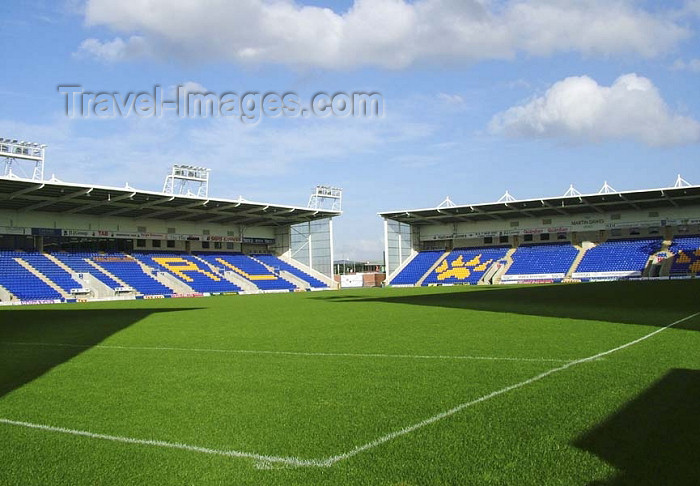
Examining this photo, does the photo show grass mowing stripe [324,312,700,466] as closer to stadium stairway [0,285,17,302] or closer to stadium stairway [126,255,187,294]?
stadium stairway [0,285,17,302]

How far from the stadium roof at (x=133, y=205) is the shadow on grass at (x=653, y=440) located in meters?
39.2

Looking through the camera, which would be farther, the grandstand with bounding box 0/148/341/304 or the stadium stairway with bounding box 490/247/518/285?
the stadium stairway with bounding box 490/247/518/285

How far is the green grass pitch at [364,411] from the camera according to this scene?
411 centimetres

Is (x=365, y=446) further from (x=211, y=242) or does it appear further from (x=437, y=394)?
(x=211, y=242)

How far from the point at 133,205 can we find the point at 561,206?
121 feet

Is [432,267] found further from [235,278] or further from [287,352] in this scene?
[287,352]

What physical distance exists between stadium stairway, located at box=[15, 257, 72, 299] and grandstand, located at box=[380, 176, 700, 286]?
31.5 m

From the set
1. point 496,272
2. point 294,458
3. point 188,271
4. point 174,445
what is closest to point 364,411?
point 294,458

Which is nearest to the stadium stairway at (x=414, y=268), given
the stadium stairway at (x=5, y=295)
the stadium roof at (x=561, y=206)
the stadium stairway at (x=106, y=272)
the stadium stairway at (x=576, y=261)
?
the stadium roof at (x=561, y=206)

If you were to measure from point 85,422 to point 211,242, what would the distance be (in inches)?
2150

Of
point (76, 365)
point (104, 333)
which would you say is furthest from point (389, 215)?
point (76, 365)

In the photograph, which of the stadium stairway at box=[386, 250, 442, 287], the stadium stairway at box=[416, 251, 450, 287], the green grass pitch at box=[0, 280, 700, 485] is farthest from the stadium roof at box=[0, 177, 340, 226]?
the green grass pitch at box=[0, 280, 700, 485]

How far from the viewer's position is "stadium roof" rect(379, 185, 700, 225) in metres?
48.6

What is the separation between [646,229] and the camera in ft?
180
